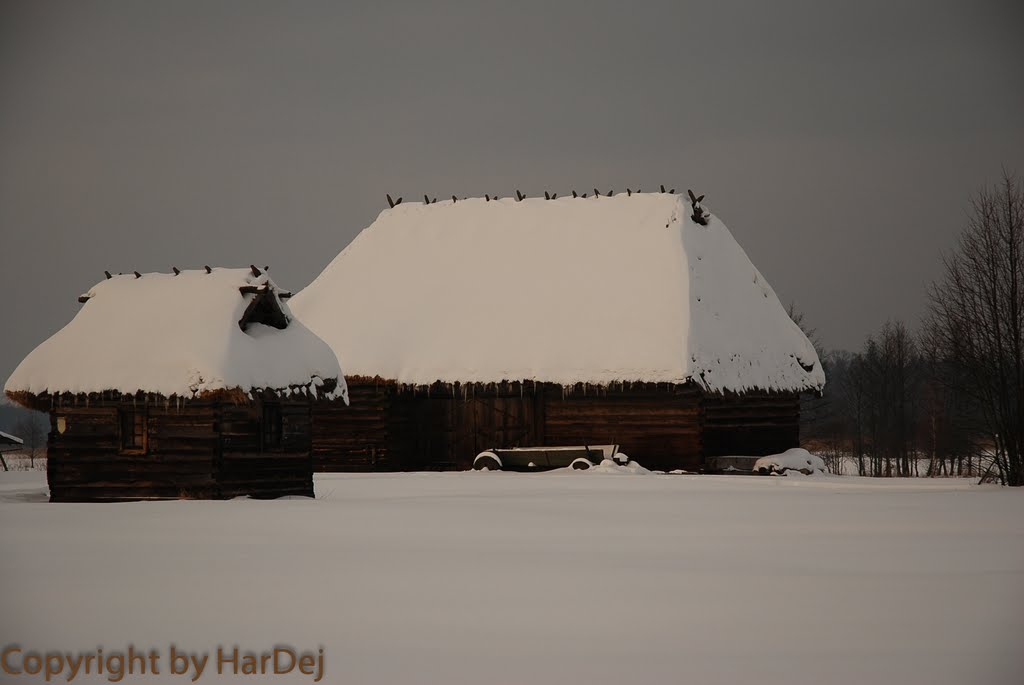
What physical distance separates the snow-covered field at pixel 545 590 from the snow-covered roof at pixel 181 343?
12.4 feet

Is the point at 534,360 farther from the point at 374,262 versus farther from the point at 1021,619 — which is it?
the point at 1021,619

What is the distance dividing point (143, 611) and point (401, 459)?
24840 mm

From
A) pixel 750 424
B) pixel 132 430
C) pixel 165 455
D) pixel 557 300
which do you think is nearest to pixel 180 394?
pixel 165 455

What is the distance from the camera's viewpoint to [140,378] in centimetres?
2323

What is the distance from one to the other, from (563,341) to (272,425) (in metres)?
10.3

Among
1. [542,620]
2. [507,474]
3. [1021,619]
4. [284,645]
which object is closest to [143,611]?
[284,645]

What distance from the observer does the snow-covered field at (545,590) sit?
28.1 ft

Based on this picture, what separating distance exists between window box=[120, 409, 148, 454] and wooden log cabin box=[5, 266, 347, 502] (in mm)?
17

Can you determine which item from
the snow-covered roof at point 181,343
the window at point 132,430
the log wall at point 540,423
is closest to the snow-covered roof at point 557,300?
the log wall at point 540,423

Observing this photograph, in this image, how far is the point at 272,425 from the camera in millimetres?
24672

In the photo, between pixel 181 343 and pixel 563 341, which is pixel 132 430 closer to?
pixel 181 343

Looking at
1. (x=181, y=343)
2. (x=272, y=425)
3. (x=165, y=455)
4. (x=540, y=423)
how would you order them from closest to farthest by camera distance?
(x=165, y=455) < (x=181, y=343) < (x=272, y=425) < (x=540, y=423)

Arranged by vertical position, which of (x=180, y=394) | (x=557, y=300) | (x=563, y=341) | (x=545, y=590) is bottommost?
(x=545, y=590)

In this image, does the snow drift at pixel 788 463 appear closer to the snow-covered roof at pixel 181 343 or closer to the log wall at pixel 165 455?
the snow-covered roof at pixel 181 343
